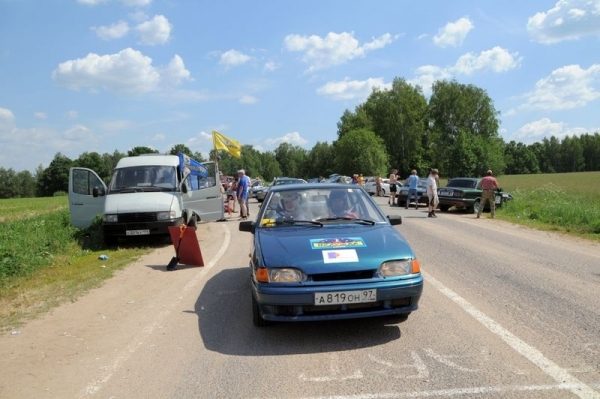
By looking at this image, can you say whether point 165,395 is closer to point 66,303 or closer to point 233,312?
point 233,312

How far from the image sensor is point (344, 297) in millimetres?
4754

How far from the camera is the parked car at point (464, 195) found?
2242cm

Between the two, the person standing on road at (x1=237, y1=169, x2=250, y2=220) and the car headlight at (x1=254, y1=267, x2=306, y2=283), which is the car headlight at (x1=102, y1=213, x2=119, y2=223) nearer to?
the person standing on road at (x1=237, y1=169, x2=250, y2=220)

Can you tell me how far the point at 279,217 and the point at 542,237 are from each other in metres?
10.3

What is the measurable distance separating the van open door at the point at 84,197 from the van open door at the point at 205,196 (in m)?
2.21

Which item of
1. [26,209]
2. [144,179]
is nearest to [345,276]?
[144,179]

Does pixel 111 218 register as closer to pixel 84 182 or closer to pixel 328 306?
pixel 84 182

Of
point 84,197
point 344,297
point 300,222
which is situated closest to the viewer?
point 344,297

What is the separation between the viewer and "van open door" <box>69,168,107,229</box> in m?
13.5

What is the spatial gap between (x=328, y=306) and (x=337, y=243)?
706 millimetres

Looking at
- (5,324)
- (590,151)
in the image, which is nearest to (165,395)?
(5,324)

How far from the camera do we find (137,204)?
12398mm

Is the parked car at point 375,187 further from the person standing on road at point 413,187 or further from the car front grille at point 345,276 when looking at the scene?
the car front grille at point 345,276

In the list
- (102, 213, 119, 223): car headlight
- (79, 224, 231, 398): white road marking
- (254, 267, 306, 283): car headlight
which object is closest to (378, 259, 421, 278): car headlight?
(254, 267, 306, 283): car headlight
